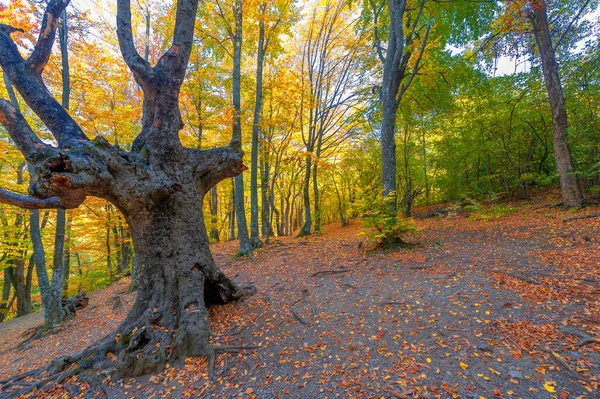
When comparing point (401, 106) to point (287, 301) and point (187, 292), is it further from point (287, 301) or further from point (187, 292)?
point (187, 292)

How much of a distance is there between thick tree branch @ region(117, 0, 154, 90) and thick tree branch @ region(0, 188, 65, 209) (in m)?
2.25

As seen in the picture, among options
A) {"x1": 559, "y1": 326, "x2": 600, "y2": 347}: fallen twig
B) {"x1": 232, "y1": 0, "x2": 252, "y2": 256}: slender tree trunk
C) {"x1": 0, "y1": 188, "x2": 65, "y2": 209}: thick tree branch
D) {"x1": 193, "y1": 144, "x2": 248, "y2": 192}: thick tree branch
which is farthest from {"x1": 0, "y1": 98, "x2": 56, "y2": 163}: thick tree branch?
{"x1": 559, "y1": 326, "x2": 600, "y2": 347}: fallen twig

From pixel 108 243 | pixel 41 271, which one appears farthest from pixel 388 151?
pixel 108 243

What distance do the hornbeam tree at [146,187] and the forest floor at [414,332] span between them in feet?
1.29

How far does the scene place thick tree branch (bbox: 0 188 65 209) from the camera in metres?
2.79

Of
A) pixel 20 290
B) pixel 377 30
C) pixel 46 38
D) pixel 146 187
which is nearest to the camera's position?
pixel 146 187

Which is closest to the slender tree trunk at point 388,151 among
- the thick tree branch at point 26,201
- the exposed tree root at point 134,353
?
the exposed tree root at point 134,353

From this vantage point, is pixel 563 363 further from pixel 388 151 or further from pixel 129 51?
pixel 129 51

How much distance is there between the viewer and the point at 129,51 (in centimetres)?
391

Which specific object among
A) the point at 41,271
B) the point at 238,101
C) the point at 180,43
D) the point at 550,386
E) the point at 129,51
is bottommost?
the point at 550,386

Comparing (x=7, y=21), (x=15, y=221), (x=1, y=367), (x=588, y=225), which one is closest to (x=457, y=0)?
(x=588, y=225)

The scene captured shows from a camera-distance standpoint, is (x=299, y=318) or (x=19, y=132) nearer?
(x=19, y=132)

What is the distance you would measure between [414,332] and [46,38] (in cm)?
706

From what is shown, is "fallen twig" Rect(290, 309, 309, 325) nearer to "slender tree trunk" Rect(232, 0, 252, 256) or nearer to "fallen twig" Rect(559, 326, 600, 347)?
"fallen twig" Rect(559, 326, 600, 347)
